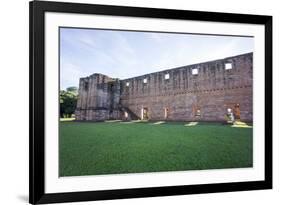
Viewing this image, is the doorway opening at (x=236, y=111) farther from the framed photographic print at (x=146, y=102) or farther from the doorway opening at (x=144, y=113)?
the doorway opening at (x=144, y=113)

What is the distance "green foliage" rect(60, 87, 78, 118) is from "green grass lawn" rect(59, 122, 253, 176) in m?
0.08

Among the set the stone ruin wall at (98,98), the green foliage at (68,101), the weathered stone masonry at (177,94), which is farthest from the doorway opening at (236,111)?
the green foliage at (68,101)

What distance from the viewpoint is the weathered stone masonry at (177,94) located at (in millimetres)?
3133

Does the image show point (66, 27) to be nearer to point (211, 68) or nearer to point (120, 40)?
point (120, 40)

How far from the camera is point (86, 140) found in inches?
123

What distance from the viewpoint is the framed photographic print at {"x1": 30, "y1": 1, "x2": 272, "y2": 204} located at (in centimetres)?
296

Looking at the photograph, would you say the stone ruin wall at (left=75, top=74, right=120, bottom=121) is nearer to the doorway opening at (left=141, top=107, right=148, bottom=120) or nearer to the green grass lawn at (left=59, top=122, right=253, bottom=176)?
the green grass lawn at (left=59, top=122, right=253, bottom=176)

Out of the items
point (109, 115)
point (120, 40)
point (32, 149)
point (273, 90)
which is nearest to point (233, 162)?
point (273, 90)

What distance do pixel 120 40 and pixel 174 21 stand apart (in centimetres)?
45

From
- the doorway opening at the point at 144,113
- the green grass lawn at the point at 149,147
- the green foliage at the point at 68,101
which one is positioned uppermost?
the green foliage at the point at 68,101

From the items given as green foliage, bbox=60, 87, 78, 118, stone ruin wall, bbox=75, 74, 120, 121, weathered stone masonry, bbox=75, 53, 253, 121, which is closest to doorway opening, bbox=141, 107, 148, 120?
weathered stone masonry, bbox=75, 53, 253, 121

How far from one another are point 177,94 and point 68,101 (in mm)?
889

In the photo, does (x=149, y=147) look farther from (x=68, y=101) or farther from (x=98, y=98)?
(x=68, y=101)

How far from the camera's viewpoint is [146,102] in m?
3.30
